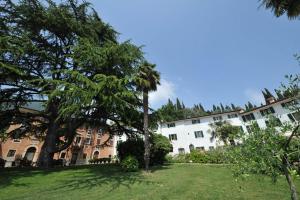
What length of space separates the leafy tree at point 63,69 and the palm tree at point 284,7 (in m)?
9.81

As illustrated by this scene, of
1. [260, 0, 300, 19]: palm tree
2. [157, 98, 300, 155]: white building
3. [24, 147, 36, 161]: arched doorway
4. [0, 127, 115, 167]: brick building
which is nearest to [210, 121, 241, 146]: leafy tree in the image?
[157, 98, 300, 155]: white building

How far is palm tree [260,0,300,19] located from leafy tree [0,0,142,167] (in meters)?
9.81

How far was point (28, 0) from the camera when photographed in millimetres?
16359

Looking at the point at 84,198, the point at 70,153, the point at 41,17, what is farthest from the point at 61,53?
the point at 70,153

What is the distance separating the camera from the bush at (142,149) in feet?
66.1

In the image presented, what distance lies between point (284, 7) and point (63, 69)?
1472cm

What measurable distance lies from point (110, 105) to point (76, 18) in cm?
1105

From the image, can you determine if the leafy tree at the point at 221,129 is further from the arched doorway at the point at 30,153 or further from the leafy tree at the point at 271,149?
the arched doorway at the point at 30,153

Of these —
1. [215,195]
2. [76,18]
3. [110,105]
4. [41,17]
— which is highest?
[76,18]

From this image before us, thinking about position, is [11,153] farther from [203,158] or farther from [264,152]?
[264,152]

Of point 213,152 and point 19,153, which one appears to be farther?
point 19,153

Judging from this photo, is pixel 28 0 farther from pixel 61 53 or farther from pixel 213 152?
pixel 213 152

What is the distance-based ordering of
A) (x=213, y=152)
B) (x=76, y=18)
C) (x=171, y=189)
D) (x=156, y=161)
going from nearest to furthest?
(x=171, y=189) < (x=76, y=18) < (x=156, y=161) < (x=213, y=152)

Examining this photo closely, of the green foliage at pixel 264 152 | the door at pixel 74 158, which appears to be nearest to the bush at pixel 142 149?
the green foliage at pixel 264 152
